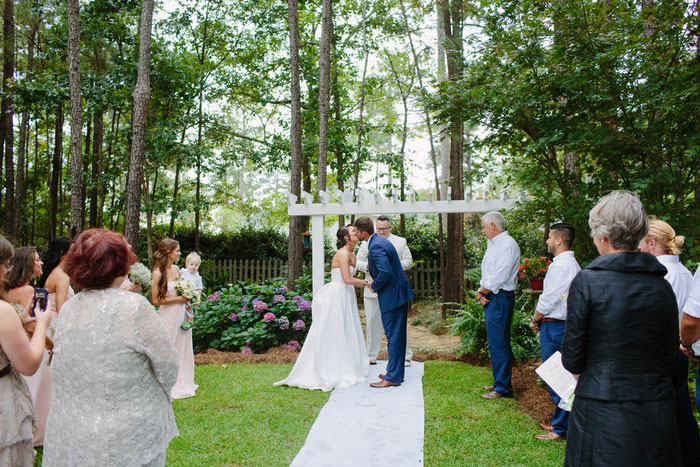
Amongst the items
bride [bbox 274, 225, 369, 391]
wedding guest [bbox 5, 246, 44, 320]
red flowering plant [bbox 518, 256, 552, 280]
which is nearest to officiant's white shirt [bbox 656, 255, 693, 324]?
red flowering plant [bbox 518, 256, 552, 280]

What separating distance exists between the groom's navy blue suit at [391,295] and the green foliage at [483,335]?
1.50 meters

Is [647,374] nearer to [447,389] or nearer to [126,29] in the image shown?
[447,389]

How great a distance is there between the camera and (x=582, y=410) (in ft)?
7.22

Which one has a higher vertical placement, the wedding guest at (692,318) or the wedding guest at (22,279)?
the wedding guest at (22,279)

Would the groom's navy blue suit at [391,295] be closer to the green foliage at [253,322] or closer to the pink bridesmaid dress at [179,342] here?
the pink bridesmaid dress at [179,342]

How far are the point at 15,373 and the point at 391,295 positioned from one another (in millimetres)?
3858

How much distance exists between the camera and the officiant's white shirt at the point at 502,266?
515cm

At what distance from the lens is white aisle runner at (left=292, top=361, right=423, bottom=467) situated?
3.87 meters

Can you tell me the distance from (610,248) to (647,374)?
1.87 feet

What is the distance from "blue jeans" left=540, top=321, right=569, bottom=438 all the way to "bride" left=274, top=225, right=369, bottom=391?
231 cm

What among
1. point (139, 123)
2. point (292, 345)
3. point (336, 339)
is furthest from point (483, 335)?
point (139, 123)

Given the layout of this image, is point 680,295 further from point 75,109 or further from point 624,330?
point 75,109

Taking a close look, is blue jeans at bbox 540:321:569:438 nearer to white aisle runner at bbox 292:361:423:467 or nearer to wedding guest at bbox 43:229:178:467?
white aisle runner at bbox 292:361:423:467

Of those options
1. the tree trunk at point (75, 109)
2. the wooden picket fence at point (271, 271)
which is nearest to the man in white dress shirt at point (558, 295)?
the tree trunk at point (75, 109)
